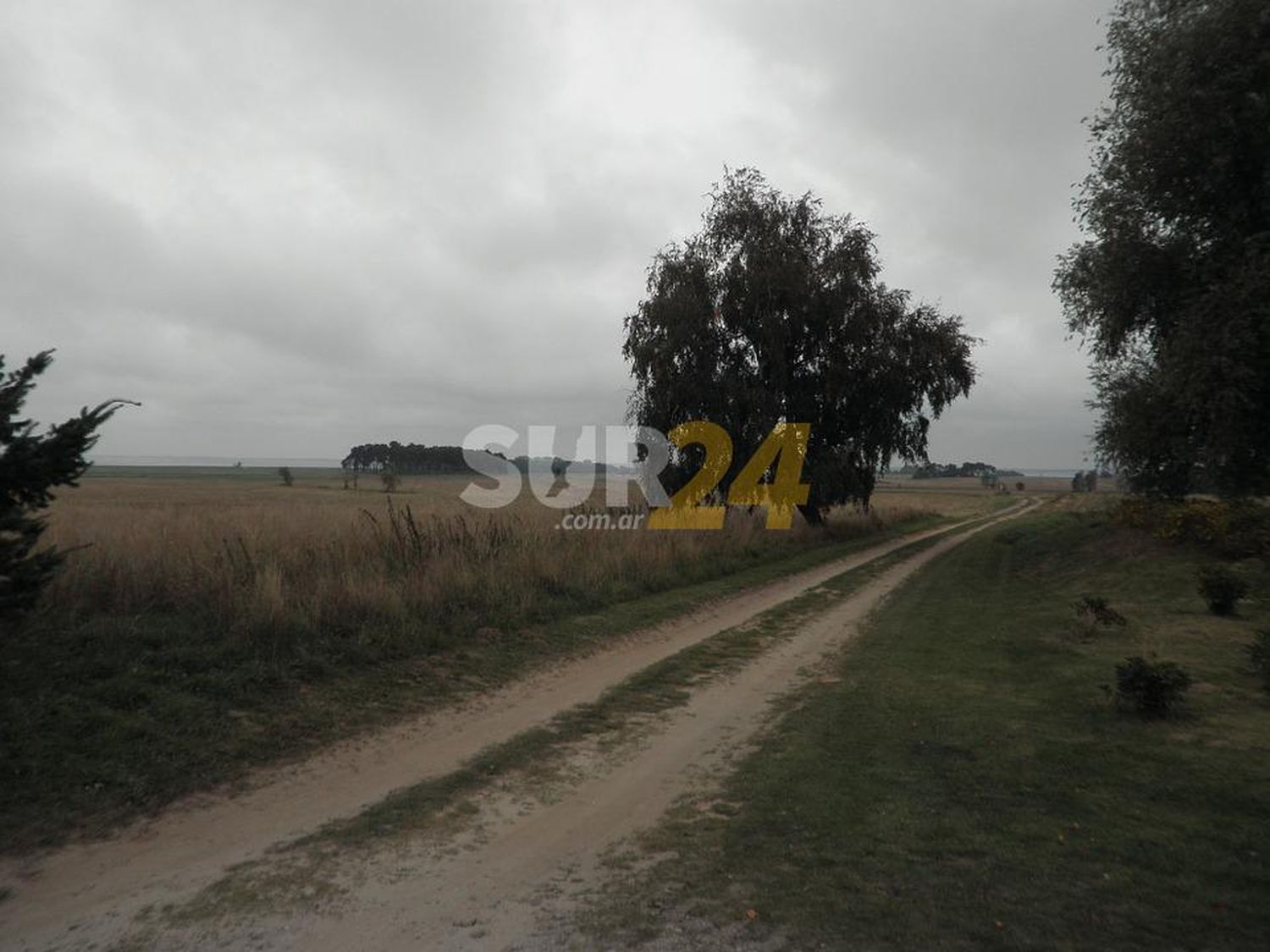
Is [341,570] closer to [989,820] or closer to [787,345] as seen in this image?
[989,820]

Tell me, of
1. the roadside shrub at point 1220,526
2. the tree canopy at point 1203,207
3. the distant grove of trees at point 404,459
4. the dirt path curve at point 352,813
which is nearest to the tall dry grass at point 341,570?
the dirt path curve at point 352,813

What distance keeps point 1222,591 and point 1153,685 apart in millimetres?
5826

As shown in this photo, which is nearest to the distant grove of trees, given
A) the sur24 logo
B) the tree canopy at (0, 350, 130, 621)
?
the sur24 logo

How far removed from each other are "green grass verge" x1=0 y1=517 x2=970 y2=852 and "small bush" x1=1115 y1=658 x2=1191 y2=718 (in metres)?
6.45

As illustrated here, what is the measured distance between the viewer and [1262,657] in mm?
8203

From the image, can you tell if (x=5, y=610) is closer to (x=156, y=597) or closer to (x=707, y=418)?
(x=156, y=597)

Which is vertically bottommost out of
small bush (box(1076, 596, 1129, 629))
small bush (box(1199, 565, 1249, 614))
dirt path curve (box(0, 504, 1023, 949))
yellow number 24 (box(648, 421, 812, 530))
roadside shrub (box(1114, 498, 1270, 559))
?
dirt path curve (box(0, 504, 1023, 949))

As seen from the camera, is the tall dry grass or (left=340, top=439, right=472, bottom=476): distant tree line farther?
(left=340, top=439, right=472, bottom=476): distant tree line

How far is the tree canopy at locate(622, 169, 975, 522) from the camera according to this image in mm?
26672

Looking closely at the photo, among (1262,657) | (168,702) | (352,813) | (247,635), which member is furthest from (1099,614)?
(168,702)

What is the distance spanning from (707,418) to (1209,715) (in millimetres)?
19714

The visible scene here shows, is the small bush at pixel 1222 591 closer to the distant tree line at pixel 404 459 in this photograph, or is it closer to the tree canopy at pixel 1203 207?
the tree canopy at pixel 1203 207

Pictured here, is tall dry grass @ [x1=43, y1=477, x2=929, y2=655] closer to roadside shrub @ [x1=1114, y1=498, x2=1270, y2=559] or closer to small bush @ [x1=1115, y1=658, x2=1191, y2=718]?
small bush @ [x1=1115, y1=658, x2=1191, y2=718]

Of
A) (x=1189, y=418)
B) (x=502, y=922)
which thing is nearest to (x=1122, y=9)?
(x=1189, y=418)
